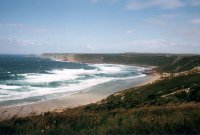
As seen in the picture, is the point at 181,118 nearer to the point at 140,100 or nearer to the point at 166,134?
the point at 166,134

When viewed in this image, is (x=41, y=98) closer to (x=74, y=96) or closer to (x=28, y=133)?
(x=74, y=96)

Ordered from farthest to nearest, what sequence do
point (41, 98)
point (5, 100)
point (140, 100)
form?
1. point (41, 98)
2. point (5, 100)
3. point (140, 100)

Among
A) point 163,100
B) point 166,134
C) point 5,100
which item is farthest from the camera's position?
point 5,100

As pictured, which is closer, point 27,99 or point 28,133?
point 28,133

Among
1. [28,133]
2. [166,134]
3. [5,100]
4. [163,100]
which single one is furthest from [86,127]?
[5,100]

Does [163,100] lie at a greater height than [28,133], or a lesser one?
lesser

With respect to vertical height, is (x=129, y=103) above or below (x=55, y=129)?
below

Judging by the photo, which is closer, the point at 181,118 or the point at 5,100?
the point at 181,118

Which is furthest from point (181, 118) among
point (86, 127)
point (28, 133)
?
point (28, 133)

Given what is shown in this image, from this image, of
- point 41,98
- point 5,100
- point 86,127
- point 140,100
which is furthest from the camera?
point 41,98
